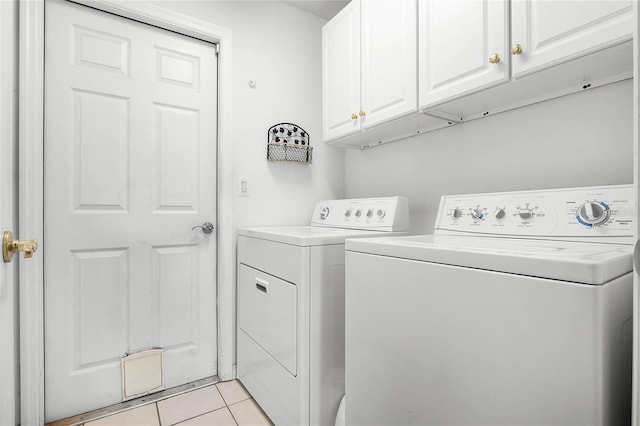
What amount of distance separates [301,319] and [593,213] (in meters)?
1.06

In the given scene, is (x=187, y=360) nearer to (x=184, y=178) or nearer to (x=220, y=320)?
(x=220, y=320)

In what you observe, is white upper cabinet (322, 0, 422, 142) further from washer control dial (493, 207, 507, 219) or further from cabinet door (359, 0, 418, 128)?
washer control dial (493, 207, 507, 219)

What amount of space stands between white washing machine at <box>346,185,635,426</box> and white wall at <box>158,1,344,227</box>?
1.12m

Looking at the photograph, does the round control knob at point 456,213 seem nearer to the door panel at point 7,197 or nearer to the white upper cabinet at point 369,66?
the white upper cabinet at point 369,66

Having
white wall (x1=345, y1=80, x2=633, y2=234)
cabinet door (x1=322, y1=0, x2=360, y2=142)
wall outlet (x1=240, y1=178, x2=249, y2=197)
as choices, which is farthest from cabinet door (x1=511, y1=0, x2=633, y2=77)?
wall outlet (x1=240, y1=178, x2=249, y2=197)

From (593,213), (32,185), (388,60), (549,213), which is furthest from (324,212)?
(32,185)

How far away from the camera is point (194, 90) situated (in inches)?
73.9

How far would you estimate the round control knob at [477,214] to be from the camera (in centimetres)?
129

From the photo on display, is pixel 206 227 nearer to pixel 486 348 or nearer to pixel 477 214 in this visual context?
pixel 477 214

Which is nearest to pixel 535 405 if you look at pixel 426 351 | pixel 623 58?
pixel 426 351

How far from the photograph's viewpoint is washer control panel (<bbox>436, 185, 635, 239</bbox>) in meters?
0.95

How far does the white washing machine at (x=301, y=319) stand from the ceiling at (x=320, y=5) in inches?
58.5

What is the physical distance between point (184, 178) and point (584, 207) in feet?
6.06

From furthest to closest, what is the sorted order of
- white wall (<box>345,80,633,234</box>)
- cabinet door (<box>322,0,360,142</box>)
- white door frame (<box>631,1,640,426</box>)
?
cabinet door (<box>322,0,360,142</box>), white wall (<box>345,80,633,234</box>), white door frame (<box>631,1,640,426</box>)
